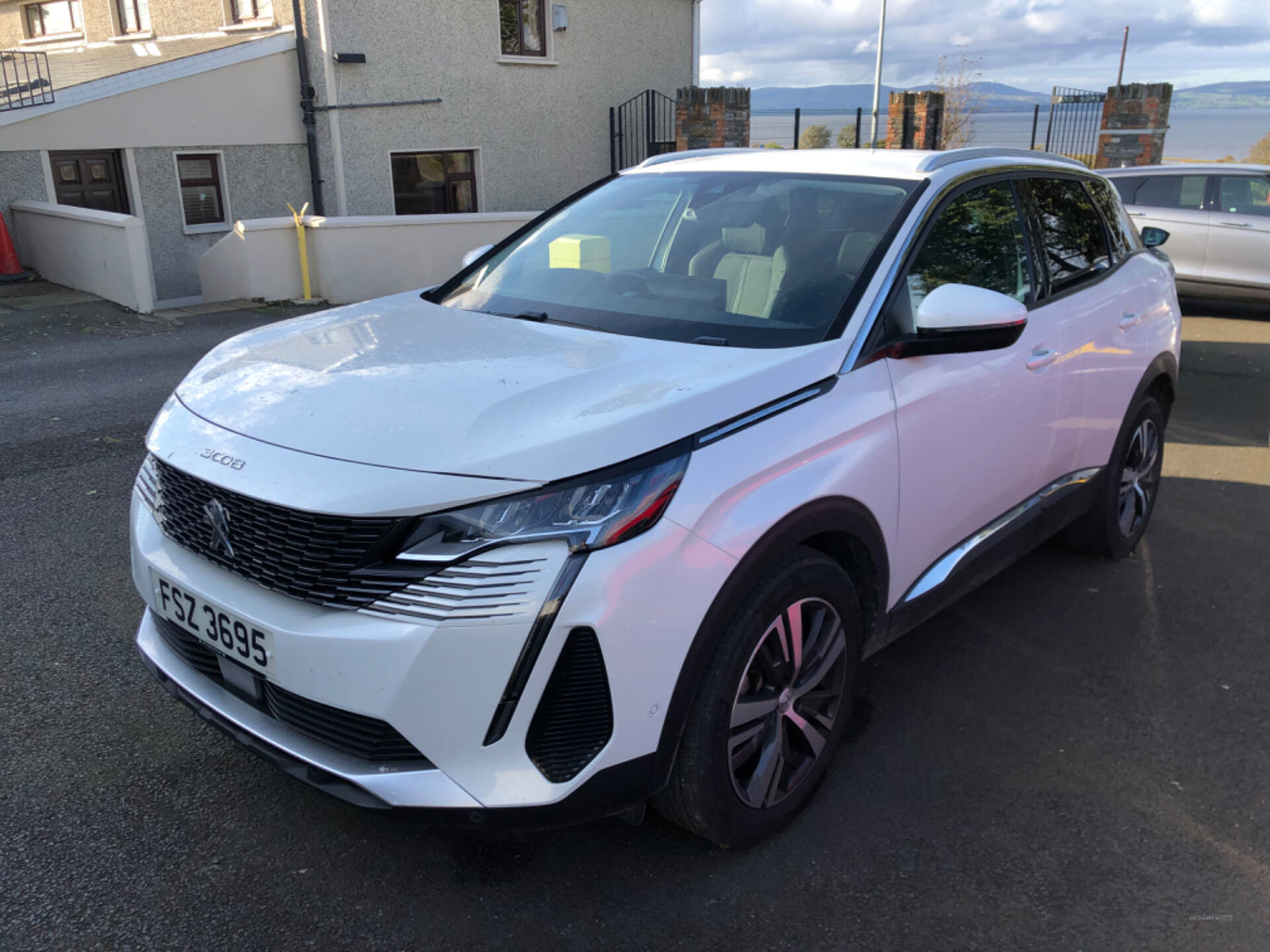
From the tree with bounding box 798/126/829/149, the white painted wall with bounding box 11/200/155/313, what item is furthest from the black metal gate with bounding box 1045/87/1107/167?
the white painted wall with bounding box 11/200/155/313

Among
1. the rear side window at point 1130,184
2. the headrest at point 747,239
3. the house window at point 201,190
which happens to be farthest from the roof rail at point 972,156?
the house window at point 201,190

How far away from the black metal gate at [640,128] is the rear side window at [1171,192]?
9392 millimetres

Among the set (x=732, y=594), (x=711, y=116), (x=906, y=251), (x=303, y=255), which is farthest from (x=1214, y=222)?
(x=732, y=594)

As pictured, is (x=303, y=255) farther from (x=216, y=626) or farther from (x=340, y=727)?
(x=340, y=727)

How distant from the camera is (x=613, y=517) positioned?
86.9 inches

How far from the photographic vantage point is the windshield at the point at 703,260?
10.1ft

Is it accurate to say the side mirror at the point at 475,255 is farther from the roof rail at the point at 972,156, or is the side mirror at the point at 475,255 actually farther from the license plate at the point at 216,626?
the license plate at the point at 216,626

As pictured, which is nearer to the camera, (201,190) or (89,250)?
(89,250)

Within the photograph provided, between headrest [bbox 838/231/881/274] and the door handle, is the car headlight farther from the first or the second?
the door handle

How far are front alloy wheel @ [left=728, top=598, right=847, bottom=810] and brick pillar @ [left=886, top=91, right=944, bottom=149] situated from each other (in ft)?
57.0

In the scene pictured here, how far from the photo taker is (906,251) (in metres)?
3.14

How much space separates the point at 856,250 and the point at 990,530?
1.10 meters

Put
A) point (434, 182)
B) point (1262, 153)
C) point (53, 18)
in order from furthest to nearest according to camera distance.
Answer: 1. point (1262, 153)
2. point (53, 18)
3. point (434, 182)

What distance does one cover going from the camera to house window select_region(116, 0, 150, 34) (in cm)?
1881
